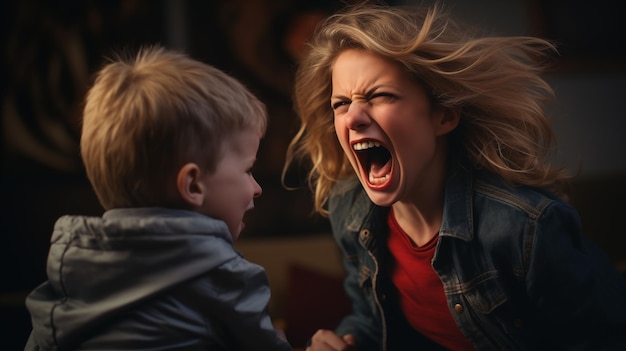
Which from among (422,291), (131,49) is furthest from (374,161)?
(131,49)

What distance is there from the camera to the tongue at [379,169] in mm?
977

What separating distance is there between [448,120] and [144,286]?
579 millimetres

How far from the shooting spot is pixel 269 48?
215cm

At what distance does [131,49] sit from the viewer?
82.4 inches

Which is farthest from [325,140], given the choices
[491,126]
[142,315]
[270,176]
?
[270,176]

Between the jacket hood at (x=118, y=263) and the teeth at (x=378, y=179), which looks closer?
the jacket hood at (x=118, y=263)

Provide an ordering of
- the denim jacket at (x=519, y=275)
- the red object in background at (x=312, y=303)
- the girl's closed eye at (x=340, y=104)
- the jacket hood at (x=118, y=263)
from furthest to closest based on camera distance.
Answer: the red object in background at (x=312, y=303) → the girl's closed eye at (x=340, y=104) → the denim jacket at (x=519, y=275) → the jacket hood at (x=118, y=263)

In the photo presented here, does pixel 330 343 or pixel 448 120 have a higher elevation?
pixel 448 120

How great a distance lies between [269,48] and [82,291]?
1.55 meters

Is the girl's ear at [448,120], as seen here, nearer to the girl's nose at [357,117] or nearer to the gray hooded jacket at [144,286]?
the girl's nose at [357,117]

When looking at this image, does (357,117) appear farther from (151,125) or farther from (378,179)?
(151,125)

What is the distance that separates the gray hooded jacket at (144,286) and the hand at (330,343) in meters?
0.32

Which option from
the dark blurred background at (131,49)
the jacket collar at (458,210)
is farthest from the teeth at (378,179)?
the dark blurred background at (131,49)

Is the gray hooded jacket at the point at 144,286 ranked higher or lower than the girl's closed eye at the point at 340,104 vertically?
lower
